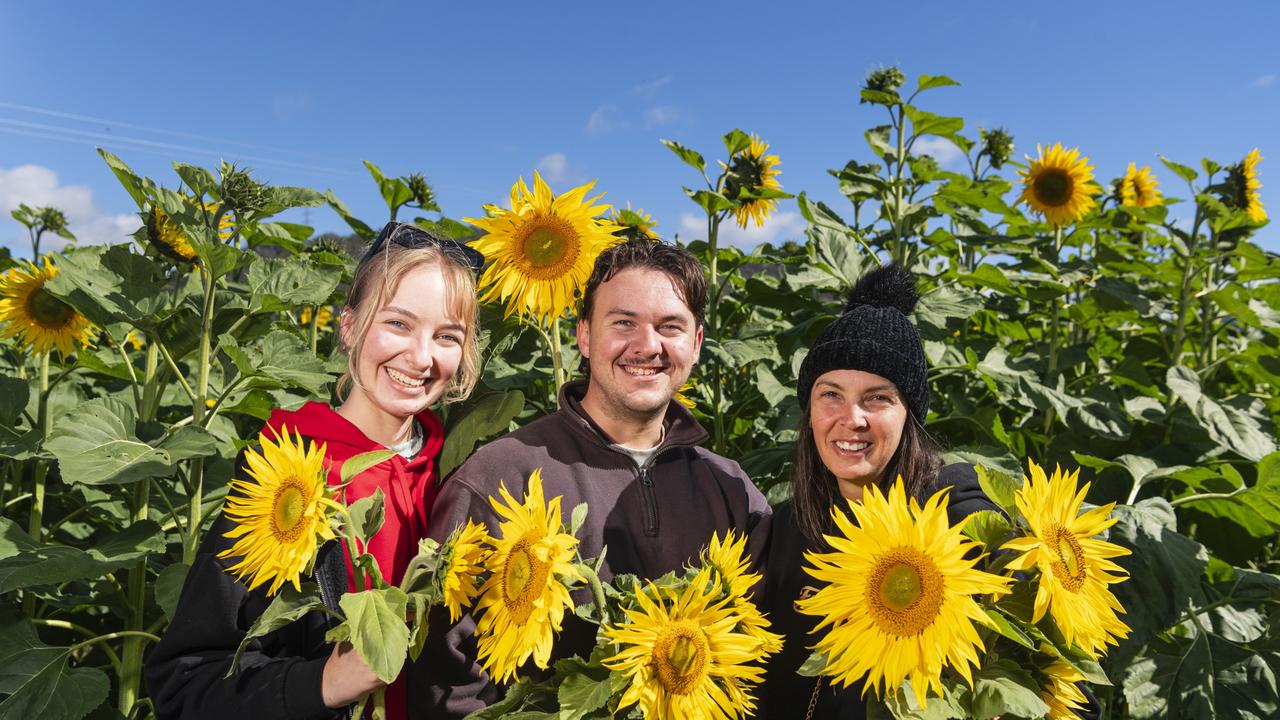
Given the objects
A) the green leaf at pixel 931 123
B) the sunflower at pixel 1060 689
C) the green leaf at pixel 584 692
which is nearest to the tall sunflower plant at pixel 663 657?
the green leaf at pixel 584 692

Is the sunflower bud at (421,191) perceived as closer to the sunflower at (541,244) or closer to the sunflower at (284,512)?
the sunflower at (541,244)

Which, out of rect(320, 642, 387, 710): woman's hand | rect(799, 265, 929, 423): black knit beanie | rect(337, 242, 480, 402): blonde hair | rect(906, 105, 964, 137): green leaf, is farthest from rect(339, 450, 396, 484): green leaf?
rect(906, 105, 964, 137): green leaf

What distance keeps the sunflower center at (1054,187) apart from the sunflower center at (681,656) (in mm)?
3701

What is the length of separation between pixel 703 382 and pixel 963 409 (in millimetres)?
922

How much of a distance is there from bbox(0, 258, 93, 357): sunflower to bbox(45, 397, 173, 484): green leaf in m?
0.94

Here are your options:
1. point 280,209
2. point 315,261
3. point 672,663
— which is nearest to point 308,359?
point 280,209

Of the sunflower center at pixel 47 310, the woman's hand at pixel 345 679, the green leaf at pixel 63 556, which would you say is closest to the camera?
the woman's hand at pixel 345 679

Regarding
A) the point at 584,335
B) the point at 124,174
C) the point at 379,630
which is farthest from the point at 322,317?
the point at 379,630

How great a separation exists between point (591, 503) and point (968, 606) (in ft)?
2.87

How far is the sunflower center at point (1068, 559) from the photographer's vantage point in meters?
1.17

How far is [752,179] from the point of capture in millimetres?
3297

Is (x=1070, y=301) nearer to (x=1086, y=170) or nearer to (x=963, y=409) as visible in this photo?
(x=1086, y=170)

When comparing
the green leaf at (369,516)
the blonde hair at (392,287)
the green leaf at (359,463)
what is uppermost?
the blonde hair at (392,287)

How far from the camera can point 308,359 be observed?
220 centimetres
